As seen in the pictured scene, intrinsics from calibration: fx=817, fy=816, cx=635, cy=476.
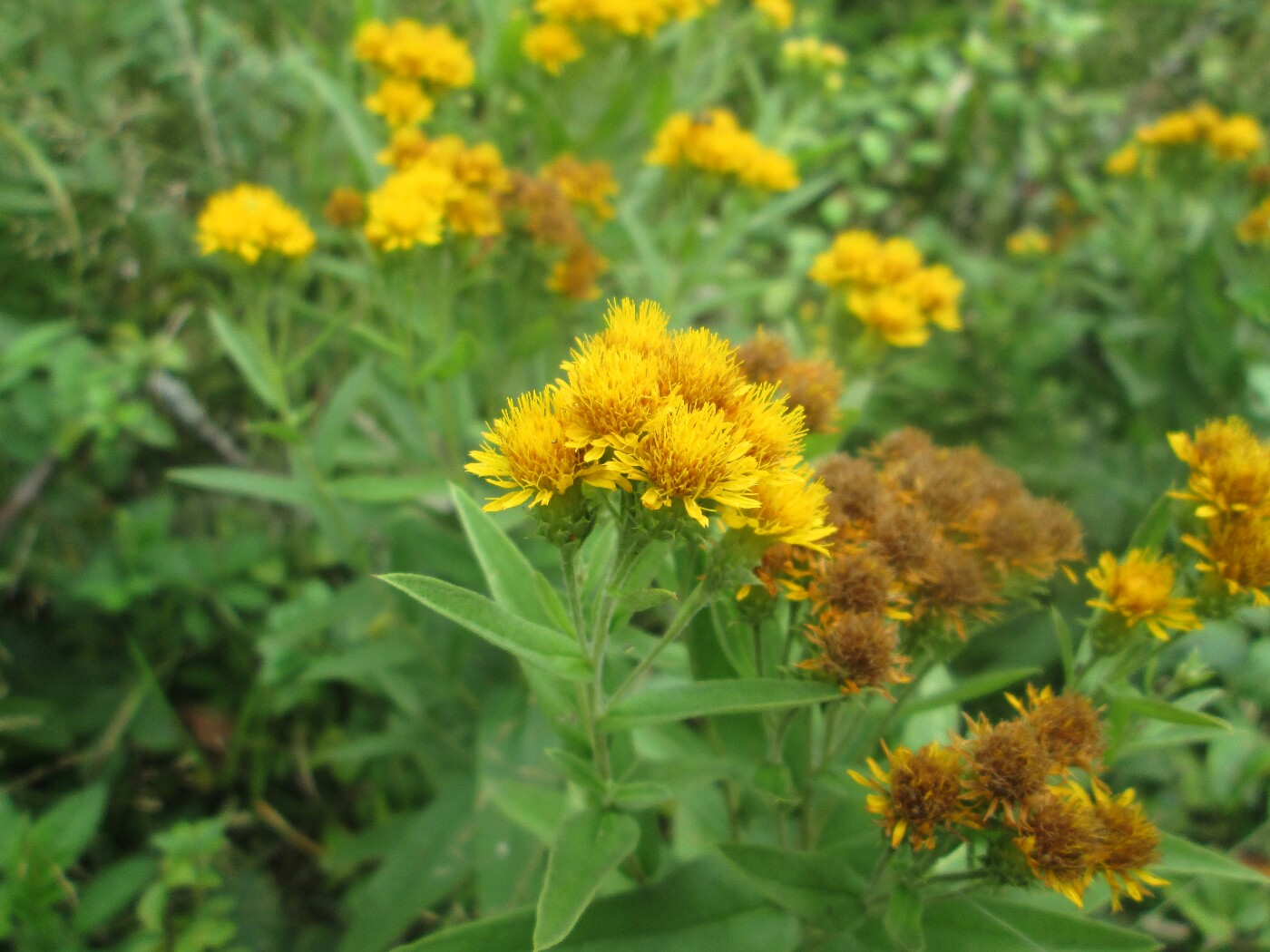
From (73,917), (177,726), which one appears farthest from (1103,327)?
(73,917)

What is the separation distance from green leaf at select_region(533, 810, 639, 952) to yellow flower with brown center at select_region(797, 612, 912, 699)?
1.19ft

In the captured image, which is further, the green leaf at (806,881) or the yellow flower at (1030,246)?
the yellow flower at (1030,246)

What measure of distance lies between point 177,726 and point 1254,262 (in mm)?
3989

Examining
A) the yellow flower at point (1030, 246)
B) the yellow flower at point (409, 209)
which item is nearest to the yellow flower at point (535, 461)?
the yellow flower at point (409, 209)

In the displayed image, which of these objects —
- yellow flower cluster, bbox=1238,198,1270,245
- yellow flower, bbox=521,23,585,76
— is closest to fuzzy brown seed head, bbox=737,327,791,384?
yellow flower, bbox=521,23,585,76

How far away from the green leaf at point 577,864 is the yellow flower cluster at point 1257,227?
3.21m

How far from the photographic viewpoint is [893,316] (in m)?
2.01

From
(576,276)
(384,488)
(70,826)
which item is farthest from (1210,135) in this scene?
(70,826)

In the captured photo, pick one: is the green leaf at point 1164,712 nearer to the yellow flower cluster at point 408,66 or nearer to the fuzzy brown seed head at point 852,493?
the fuzzy brown seed head at point 852,493

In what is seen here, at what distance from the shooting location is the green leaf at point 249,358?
1961 mm

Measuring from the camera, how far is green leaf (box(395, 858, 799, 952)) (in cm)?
118

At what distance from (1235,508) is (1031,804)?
0.60m

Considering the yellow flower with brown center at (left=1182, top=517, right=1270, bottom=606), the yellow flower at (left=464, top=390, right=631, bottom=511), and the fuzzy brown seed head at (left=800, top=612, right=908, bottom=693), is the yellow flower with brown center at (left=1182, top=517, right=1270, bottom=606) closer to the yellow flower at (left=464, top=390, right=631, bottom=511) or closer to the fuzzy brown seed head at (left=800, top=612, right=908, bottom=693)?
the fuzzy brown seed head at (left=800, top=612, right=908, bottom=693)

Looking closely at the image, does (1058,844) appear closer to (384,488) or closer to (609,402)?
(609,402)
